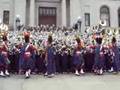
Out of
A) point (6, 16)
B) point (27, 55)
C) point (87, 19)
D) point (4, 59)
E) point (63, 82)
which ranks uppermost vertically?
point (6, 16)

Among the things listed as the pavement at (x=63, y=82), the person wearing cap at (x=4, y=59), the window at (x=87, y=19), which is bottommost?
the pavement at (x=63, y=82)

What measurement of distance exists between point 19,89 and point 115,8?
3311cm

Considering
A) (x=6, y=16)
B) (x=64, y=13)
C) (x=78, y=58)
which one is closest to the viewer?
(x=78, y=58)

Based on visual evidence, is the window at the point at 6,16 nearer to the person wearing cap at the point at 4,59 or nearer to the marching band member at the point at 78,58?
the person wearing cap at the point at 4,59

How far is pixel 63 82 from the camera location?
13594 millimetres

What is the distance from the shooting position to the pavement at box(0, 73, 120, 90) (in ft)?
41.8

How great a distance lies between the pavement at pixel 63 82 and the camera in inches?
501

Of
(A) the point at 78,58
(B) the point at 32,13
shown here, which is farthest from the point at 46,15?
(A) the point at 78,58

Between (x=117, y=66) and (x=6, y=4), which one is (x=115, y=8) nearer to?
(x=6, y=4)

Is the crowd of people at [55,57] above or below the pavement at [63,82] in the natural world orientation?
above

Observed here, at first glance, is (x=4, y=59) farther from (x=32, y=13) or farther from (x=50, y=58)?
(x=32, y=13)

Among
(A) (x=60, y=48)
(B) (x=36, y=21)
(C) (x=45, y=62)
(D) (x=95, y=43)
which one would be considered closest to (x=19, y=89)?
(C) (x=45, y=62)

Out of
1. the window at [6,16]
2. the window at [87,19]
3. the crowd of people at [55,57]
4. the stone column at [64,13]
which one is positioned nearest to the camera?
the crowd of people at [55,57]

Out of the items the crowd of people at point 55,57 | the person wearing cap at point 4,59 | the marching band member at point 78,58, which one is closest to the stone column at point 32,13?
the crowd of people at point 55,57
